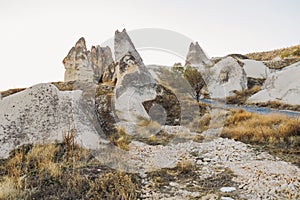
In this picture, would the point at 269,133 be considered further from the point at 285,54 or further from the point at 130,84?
the point at 285,54

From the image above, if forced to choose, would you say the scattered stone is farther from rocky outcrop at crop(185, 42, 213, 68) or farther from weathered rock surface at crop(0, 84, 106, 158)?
rocky outcrop at crop(185, 42, 213, 68)

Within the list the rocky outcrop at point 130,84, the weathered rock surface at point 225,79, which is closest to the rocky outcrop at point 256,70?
the weathered rock surface at point 225,79

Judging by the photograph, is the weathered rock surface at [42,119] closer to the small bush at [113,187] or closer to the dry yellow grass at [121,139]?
the dry yellow grass at [121,139]

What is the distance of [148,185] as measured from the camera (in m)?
4.89

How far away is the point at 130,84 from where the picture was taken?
41.1 feet

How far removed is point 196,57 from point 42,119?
964 inches

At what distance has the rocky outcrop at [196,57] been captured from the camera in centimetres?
2885

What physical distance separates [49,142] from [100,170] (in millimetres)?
1691

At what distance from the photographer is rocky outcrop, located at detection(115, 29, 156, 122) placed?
35.7 feet

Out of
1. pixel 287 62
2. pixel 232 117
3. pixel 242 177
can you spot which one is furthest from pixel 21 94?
pixel 287 62

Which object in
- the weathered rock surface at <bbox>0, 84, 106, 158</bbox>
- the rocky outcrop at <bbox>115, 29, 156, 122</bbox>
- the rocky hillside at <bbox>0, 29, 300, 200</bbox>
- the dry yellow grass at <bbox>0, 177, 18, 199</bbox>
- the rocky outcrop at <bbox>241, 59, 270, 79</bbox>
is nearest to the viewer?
the dry yellow grass at <bbox>0, 177, 18, 199</bbox>

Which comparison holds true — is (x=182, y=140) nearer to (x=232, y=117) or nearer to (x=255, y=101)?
(x=232, y=117)

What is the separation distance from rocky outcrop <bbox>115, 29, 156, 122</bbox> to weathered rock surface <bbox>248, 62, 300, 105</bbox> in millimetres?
8374

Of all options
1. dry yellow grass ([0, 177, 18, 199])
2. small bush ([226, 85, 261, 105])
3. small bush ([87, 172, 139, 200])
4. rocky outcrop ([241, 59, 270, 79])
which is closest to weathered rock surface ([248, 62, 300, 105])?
small bush ([226, 85, 261, 105])
